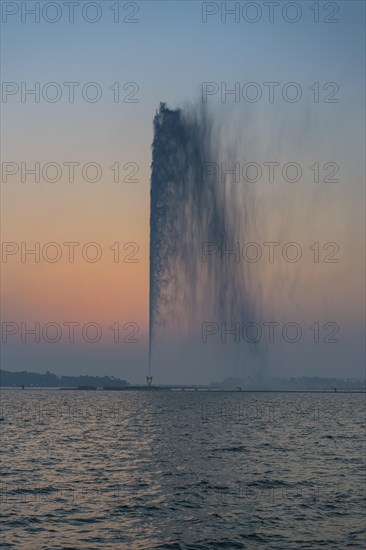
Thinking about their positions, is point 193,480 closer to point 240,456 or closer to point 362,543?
point 240,456

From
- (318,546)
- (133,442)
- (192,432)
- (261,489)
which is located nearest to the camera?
(318,546)

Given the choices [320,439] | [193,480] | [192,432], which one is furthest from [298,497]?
[192,432]

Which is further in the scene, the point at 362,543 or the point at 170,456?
the point at 170,456

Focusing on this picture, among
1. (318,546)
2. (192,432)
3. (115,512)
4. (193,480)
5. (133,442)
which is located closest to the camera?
(318,546)

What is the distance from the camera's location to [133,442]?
5241cm

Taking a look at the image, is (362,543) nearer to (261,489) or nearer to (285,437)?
(261,489)

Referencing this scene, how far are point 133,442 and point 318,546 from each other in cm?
3305

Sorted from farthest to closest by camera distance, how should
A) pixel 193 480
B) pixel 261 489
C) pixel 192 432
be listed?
pixel 192 432 → pixel 193 480 → pixel 261 489

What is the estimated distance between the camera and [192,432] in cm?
6266

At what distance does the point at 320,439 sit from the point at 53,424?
33282 mm

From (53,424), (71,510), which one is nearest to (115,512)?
(71,510)

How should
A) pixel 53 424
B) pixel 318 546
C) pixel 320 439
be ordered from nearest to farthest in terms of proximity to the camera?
pixel 318 546 < pixel 320 439 < pixel 53 424

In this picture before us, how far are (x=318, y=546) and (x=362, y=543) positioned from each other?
5.79 feet

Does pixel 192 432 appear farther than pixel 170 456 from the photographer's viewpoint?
Yes
